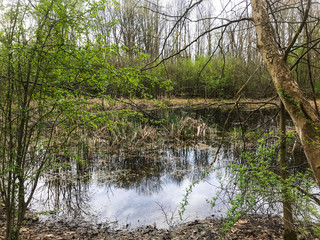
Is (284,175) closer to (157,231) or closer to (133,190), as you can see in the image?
(157,231)

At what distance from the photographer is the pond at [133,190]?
13.4 ft

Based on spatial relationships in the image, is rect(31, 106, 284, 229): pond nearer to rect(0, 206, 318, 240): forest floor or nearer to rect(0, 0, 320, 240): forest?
rect(0, 0, 320, 240): forest

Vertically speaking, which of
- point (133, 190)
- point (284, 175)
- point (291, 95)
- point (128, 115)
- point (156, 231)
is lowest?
point (156, 231)

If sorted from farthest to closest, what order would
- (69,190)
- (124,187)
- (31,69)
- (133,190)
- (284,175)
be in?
1. (124,187)
2. (133,190)
3. (69,190)
4. (284,175)
5. (31,69)

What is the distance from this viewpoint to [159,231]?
357 cm

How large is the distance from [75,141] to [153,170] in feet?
11.0

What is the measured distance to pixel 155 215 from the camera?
4.19 metres

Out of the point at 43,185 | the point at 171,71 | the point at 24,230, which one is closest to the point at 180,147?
the point at 43,185

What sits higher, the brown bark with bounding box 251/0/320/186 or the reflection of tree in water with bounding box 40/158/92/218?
the brown bark with bounding box 251/0/320/186

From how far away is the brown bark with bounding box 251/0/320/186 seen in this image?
1.55 metres

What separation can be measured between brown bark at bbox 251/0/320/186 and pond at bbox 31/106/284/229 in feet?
4.33

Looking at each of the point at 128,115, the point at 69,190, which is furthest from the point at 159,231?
the point at 69,190

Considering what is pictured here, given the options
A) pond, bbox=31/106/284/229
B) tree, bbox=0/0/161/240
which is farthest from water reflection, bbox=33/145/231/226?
tree, bbox=0/0/161/240

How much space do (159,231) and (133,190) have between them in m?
1.69
